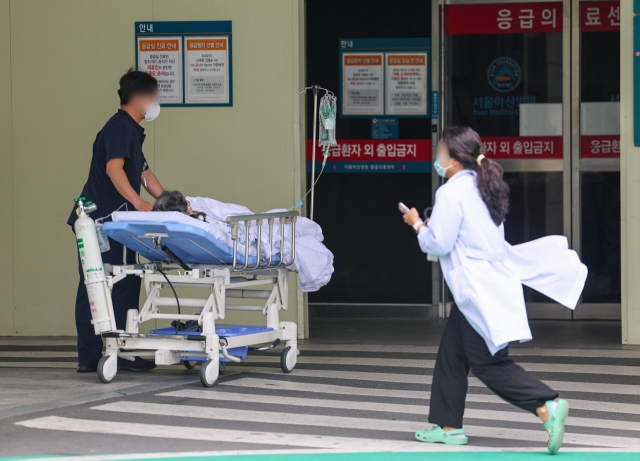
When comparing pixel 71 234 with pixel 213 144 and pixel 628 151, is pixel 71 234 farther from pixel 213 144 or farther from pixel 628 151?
pixel 628 151

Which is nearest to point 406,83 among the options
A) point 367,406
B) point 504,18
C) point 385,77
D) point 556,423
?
point 385,77

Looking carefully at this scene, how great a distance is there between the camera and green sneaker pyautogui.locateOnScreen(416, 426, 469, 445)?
475 centimetres

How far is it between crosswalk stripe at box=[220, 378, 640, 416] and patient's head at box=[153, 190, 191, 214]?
1.15 m

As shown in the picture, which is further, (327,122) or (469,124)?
(469,124)

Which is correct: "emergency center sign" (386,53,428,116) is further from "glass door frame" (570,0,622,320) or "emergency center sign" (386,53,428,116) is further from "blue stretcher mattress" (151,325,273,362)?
"blue stretcher mattress" (151,325,273,362)

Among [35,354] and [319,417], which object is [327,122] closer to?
[319,417]

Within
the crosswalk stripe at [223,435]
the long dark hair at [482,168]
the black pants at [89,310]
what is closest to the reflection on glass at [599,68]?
the black pants at [89,310]

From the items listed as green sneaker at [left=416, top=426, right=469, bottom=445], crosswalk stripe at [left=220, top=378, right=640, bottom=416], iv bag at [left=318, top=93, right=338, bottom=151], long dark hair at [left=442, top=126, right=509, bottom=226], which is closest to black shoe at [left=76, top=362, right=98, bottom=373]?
crosswalk stripe at [left=220, top=378, right=640, bottom=416]

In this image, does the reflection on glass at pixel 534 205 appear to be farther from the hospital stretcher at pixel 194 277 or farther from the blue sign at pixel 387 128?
the hospital stretcher at pixel 194 277

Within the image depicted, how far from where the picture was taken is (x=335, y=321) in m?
10.2

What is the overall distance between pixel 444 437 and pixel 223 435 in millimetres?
1067

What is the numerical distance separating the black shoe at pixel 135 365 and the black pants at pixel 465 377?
9.19 feet

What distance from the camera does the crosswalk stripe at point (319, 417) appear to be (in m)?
5.21

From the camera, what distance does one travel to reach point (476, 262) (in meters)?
4.65
